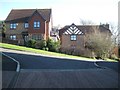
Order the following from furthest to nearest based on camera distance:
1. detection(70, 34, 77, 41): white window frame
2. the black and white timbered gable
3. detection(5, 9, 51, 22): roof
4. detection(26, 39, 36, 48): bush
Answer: the black and white timbered gable, detection(70, 34, 77, 41): white window frame, detection(5, 9, 51, 22): roof, detection(26, 39, 36, 48): bush

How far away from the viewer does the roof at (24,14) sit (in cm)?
5678

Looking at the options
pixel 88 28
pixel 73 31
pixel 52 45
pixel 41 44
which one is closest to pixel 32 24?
pixel 41 44

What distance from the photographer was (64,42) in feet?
193

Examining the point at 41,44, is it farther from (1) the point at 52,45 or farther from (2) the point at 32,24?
(2) the point at 32,24

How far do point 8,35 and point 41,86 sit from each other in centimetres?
4635

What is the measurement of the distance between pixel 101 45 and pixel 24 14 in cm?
1781

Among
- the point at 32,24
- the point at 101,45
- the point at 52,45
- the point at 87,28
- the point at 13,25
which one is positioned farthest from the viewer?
the point at 87,28

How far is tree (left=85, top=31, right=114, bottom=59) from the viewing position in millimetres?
51125

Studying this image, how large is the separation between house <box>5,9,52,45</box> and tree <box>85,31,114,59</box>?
8795 millimetres

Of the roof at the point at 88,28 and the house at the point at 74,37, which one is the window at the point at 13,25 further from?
the roof at the point at 88,28

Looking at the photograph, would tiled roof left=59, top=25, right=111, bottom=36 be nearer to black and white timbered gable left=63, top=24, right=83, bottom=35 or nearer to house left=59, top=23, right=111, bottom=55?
house left=59, top=23, right=111, bottom=55

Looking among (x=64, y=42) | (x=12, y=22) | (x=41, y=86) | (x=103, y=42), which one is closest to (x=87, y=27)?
(x=64, y=42)

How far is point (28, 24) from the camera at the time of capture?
183 feet

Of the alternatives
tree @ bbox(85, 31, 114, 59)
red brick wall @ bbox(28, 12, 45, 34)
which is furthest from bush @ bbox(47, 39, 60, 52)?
tree @ bbox(85, 31, 114, 59)
